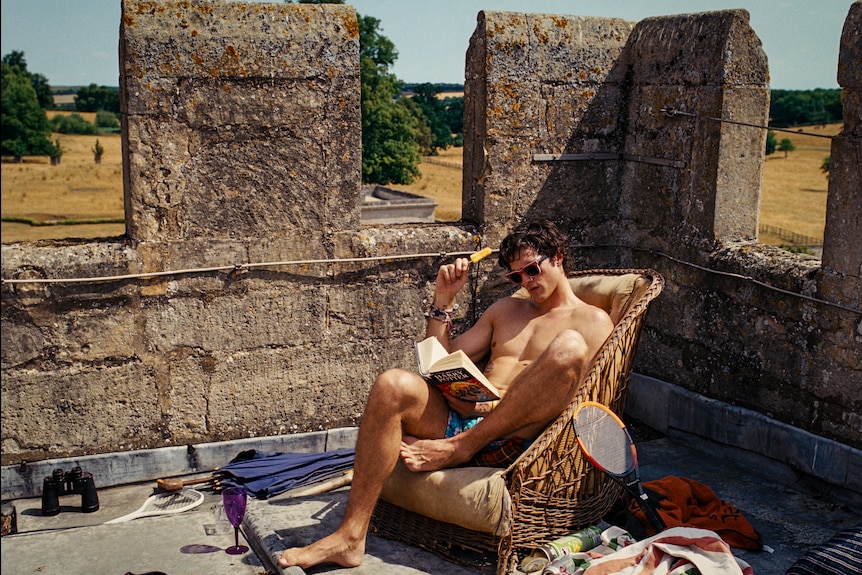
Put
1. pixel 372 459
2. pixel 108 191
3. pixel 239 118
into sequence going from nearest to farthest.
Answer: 1. pixel 372 459
2. pixel 239 118
3. pixel 108 191

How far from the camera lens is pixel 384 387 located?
13.2 ft

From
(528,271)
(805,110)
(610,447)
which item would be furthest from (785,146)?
(610,447)

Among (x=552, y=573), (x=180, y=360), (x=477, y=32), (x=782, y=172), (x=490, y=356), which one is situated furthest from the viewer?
(x=782, y=172)

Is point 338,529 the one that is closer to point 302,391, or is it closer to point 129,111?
point 302,391

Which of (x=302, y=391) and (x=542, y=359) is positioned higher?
(x=542, y=359)

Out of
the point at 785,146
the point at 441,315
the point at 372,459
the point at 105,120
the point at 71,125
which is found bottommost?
the point at 372,459

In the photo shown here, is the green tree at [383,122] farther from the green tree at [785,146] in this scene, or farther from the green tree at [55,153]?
the green tree at [785,146]

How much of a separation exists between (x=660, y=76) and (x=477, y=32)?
3.70ft

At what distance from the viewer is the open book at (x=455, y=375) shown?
3994 mm

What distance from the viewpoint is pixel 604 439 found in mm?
4066

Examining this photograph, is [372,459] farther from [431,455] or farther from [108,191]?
[108,191]

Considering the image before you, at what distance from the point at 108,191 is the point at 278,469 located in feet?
207

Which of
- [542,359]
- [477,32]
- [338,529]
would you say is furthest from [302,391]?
[477,32]

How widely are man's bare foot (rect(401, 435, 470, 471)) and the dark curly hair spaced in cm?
96
